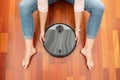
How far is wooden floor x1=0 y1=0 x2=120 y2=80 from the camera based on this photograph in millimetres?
1372

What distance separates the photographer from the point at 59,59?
4.58 ft

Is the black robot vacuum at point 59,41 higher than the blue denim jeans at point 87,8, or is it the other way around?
the blue denim jeans at point 87,8

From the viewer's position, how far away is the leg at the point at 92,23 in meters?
1.27

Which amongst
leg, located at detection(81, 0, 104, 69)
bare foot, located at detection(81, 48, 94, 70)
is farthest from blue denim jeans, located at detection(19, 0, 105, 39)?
bare foot, located at detection(81, 48, 94, 70)

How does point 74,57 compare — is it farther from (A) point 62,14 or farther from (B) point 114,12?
(B) point 114,12

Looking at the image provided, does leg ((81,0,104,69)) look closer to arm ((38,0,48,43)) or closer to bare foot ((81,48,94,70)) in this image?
bare foot ((81,48,94,70))

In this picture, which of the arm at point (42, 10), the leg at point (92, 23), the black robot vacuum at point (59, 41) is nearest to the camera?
the arm at point (42, 10)

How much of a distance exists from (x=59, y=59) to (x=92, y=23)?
282 millimetres

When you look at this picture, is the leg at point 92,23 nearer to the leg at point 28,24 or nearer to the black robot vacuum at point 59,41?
the black robot vacuum at point 59,41

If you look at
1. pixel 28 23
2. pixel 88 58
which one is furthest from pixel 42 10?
pixel 88 58

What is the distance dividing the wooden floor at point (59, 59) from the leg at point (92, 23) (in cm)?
4

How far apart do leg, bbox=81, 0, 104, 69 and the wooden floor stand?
40mm

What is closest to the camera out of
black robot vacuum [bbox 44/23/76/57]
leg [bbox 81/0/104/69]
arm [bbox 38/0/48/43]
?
arm [bbox 38/0/48/43]

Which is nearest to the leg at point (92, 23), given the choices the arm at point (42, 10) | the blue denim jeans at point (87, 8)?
the blue denim jeans at point (87, 8)
